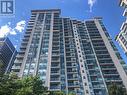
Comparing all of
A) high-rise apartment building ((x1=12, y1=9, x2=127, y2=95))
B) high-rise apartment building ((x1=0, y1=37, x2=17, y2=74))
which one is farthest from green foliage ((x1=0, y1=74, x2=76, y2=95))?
high-rise apartment building ((x1=0, y1=37, x2=17, y2=74))

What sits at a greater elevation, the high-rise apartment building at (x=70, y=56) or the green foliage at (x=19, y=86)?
the high-rise apartment building at (x=70, y=56)

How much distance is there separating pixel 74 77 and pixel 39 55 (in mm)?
15755

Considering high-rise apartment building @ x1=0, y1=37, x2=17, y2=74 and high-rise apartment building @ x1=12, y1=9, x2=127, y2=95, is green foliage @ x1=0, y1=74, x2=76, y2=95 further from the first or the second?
high-rise apartment building @ x1=0, y1=37, x2=17, y2=74

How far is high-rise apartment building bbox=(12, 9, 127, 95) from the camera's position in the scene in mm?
92562

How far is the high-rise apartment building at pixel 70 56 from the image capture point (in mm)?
92562

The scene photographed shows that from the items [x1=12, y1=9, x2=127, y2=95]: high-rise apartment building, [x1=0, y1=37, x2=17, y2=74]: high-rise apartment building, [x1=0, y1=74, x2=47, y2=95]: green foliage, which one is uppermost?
[x1=0, y1=37, x2=17, y2=74]: high-rise apartment building

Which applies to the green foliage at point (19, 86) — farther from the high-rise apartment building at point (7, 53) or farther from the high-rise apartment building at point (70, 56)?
the high-rise apartment building at point (7, 53)

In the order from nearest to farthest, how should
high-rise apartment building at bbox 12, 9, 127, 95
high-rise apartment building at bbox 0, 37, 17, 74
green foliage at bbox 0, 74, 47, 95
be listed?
1. green foliage at bbox 0, 74, 47, 95
2. high-rise apartment building at bbox 12, 9, 127, 95
3. high-rise apartment building at bbox 0, 37, 17, 74

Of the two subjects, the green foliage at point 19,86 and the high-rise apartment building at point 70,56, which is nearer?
the green foliage at point 19,86

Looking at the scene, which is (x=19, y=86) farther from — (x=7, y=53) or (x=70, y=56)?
(x=7, y=53)

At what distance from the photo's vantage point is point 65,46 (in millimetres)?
111375

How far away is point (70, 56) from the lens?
10488cm

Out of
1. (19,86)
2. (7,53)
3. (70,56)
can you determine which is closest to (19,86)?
(19,86)

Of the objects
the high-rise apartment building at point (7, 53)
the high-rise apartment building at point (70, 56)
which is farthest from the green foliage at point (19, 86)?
the high-rise apartment building at point (7, 53)
